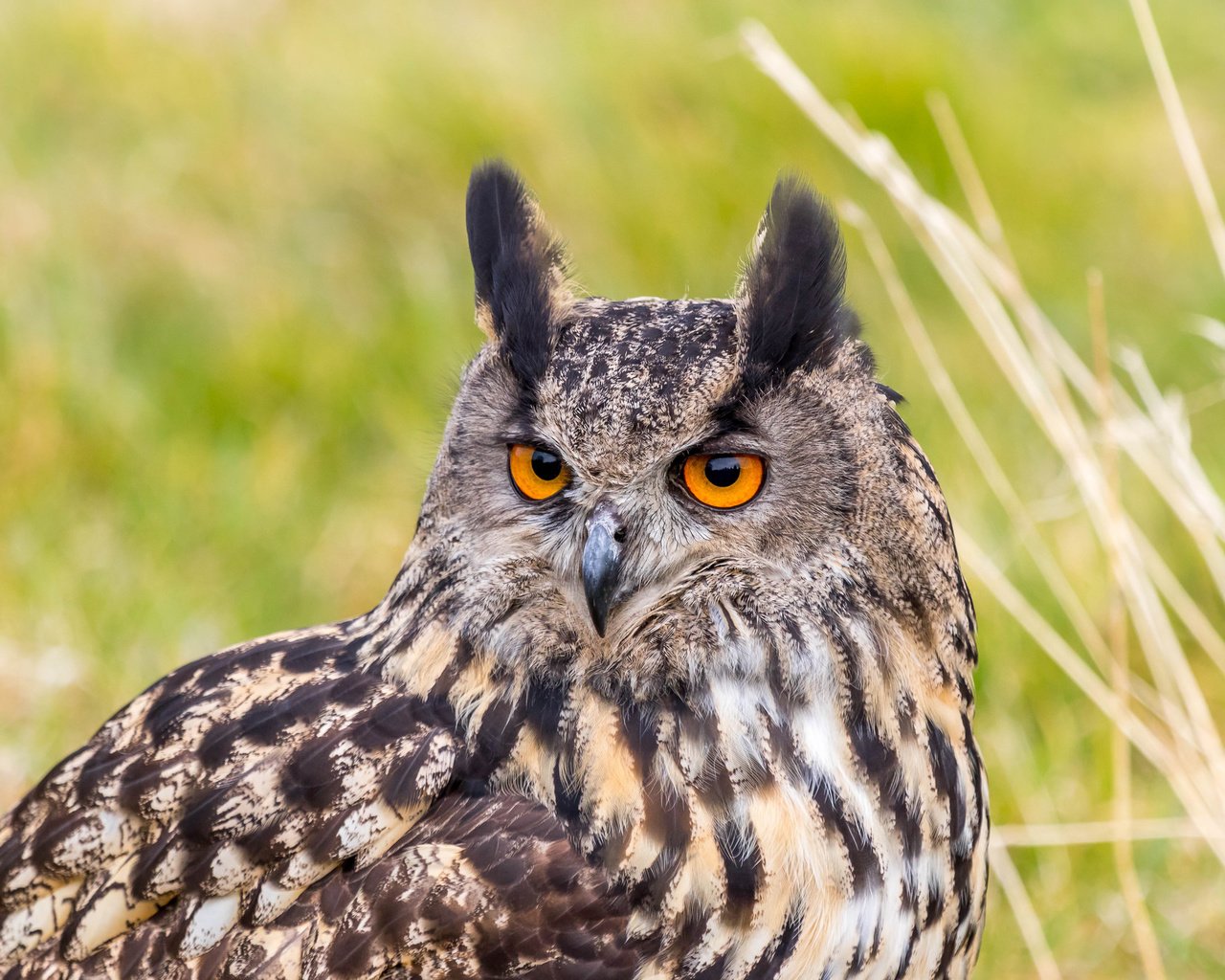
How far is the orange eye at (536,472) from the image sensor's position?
6.29 feet

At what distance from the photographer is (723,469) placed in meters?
1.88

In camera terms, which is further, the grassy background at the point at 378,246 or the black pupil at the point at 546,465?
the grassy background at the point at 378,246

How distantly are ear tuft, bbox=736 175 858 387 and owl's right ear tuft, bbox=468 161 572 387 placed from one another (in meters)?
0.24

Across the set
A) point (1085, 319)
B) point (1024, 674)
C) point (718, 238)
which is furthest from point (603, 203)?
point (1024, 674)

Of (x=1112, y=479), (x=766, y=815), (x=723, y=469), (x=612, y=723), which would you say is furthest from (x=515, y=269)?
(x=1112, y=479)

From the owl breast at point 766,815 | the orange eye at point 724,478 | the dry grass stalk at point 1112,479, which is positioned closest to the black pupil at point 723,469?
the orange eye at point 724,478

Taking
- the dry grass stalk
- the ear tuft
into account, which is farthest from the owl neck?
the dry grass stalk

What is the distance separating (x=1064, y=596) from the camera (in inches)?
120

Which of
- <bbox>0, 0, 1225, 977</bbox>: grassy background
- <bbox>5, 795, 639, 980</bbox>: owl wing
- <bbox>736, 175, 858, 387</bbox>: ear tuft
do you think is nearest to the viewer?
<bbox>5, 795, 639, 980</bbox>: owl wing

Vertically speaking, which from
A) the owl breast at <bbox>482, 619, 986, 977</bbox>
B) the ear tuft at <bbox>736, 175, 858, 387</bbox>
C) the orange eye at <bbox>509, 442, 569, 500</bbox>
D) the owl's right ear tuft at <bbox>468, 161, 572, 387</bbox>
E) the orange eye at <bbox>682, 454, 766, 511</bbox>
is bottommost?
the owl breast at <bbox>482, 619, 986, 977</bbox>

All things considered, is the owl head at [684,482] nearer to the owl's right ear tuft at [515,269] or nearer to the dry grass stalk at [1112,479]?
the owl's right ear tuft at [515,269]

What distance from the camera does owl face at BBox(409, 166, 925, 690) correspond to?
6.06ft

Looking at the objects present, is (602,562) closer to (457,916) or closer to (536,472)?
(536,472)

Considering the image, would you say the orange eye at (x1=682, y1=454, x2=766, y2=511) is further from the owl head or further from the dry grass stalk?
the dry grass stalk
